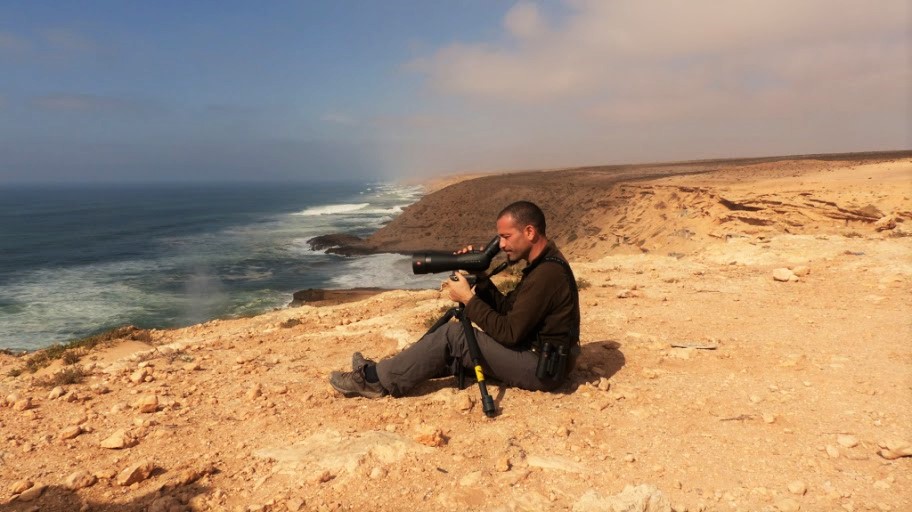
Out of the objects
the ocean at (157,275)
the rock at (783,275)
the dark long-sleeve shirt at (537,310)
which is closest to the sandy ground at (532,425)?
the dark long-sleeve shirt at (537,310)

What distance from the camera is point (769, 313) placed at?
6277 mm

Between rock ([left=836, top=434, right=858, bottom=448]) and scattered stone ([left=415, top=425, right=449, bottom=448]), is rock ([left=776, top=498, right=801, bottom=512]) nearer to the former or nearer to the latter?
rock ([left=836, top=434, right=858, bottom=448])

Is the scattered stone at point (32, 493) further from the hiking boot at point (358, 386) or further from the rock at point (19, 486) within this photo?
the hiking boot at point (358, 386)

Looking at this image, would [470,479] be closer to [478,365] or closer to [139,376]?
[478,365]

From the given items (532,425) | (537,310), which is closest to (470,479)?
(532,425)

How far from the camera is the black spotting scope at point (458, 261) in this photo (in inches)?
145

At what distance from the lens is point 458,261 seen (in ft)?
12.2

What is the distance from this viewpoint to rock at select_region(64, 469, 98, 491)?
2949mm

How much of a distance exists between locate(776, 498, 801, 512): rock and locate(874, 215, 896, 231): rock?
1316 centimetres

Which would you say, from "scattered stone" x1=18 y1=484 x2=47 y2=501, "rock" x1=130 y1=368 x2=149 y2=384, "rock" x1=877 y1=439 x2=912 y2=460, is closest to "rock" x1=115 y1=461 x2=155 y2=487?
"scattered stone" x1=18 y1=484 x2=47 y2=501

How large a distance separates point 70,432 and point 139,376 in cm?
141

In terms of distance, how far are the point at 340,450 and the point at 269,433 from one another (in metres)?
0.71

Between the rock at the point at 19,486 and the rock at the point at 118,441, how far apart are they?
20.0 inches

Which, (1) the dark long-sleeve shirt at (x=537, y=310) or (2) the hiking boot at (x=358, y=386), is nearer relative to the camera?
(1) the dark long-sleeve shirt at (x=537, y=310)
